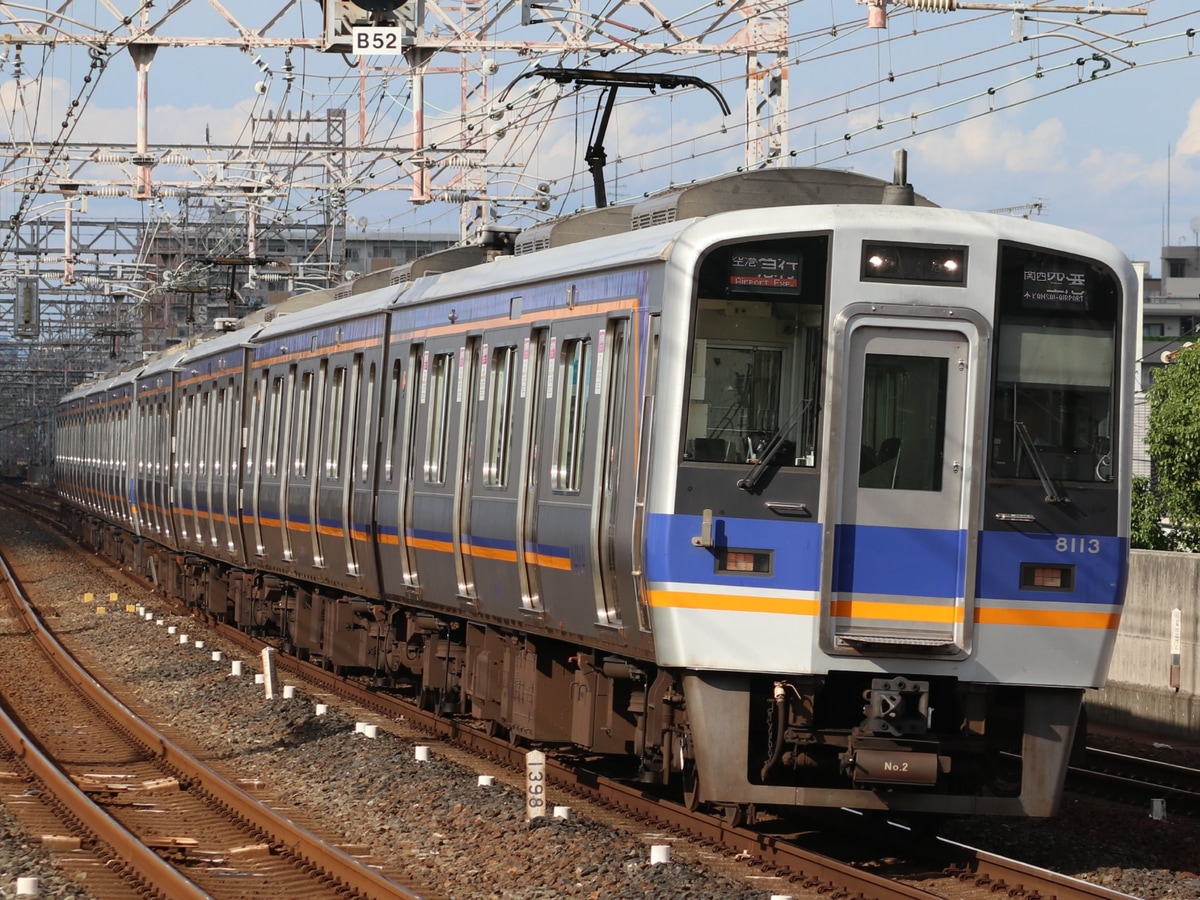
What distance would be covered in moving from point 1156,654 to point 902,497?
355 inches

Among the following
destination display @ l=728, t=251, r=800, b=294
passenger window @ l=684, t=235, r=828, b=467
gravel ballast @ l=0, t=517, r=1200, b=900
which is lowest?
gravel ballast @ l=0, t=517, r=1200, b=900

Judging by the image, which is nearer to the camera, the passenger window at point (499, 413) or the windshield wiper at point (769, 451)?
the windshield wiper at point (769, 451)

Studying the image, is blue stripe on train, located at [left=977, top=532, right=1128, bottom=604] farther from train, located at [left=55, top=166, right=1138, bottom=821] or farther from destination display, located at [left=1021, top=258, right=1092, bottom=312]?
destination display, located at [left=1021, top=258, right=1092, bottom=312]

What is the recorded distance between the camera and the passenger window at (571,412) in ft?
33.1

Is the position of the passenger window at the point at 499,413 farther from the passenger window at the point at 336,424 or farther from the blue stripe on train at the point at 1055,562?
the passenger window at the point at 336,424

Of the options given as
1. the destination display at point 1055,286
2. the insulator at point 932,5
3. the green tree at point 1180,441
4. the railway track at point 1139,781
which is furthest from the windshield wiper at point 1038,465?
the green tree at point 1180,441

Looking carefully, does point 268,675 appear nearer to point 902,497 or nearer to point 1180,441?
point 902,497

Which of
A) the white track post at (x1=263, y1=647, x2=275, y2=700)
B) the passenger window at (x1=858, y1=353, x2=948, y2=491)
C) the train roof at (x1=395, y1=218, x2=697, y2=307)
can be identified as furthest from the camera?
the white track post at (x1=263, y1=647, x2=275, y2=700)

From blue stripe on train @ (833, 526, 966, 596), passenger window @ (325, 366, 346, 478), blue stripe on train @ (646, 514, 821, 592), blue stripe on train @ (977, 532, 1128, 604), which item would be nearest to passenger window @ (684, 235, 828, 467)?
blue stripe on train @ (646, 514, 821, 592)

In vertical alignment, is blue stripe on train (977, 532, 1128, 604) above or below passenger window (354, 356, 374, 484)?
below

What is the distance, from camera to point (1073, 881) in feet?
27.0

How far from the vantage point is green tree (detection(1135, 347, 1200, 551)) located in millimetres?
21281

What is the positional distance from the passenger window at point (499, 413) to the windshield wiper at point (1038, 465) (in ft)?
11.5

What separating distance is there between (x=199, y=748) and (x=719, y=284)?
270 inches
